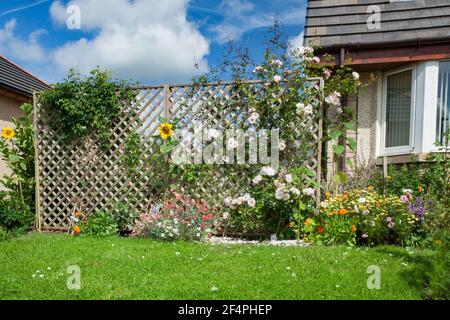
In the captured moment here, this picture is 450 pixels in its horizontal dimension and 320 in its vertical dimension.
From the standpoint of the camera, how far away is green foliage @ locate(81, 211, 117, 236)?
19.4ft

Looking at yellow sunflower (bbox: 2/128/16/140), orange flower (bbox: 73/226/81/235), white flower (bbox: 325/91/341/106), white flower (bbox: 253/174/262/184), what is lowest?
orange flower (bbox: 73/226/81/235)

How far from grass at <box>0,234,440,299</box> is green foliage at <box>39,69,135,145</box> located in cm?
200

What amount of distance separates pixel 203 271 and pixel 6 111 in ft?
25.0

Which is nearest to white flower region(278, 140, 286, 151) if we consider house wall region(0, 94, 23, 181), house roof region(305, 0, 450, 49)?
house roof region(305, 0, 450, 49)

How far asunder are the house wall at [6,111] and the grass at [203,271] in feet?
14.4

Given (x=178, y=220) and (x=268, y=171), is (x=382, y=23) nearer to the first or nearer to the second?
(x=268, y=171)

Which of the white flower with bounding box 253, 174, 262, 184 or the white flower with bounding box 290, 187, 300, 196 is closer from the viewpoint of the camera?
the white flower with bounding box 290, 187, 300, 196

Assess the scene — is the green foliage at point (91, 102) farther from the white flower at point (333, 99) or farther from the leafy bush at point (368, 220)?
the leafy bush at point (368, 220)

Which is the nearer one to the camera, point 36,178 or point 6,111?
point 36,178

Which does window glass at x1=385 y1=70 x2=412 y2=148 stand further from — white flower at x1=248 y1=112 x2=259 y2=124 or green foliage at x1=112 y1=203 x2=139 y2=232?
green foliage at x1=112 y1=203 x2=139 y2=232

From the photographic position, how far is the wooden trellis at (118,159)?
5.91 meters

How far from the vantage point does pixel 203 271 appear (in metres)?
3.79

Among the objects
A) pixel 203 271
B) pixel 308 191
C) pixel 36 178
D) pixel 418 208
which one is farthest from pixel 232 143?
pixel 36 178

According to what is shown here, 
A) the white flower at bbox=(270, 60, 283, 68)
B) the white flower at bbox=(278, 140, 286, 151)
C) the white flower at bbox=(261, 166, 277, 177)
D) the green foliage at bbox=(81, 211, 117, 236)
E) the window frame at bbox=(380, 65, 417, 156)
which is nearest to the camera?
the white flower at bbox=(261, 166, 277, 177)
